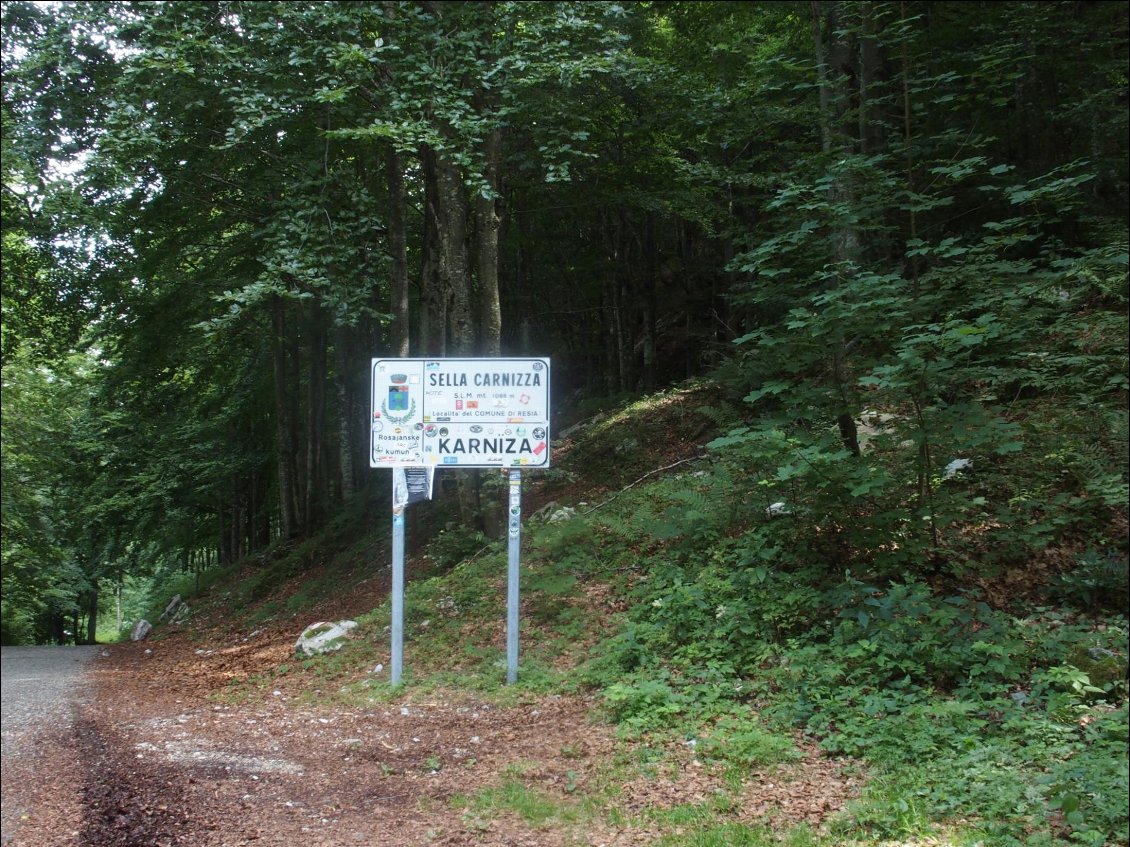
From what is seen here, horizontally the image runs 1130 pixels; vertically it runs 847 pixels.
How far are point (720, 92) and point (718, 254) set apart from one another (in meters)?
7.64

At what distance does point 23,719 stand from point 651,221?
15.7 meters

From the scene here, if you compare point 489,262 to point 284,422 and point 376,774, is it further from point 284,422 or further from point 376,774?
point 284,422

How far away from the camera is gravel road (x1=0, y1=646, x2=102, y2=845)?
3473 mm

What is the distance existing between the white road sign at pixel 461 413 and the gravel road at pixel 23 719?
3203 mm

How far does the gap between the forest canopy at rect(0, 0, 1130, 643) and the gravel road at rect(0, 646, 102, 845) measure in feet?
0.60

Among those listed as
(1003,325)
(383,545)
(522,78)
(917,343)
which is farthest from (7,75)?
(383,545)

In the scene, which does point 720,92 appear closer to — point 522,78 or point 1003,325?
point 522,78

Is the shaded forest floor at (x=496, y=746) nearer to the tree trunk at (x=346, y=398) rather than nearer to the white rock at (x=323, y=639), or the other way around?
Result: the white rock at (x=323, y=639)

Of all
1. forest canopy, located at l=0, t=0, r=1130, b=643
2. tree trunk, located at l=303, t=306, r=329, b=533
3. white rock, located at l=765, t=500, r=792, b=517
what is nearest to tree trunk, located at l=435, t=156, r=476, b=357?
forest canopy, located at l=0, t=0, r=1130, b=643

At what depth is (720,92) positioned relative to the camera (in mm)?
10578

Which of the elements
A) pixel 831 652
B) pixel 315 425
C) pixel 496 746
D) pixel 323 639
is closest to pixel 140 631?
pixel 315 425

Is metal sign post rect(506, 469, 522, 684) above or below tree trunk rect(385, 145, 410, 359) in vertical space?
below

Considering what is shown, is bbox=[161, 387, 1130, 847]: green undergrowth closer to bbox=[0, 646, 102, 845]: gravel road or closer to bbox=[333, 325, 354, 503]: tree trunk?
bbox=[0, 646, 102, 845]: gravel road

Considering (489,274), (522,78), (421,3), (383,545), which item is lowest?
(383,545)
